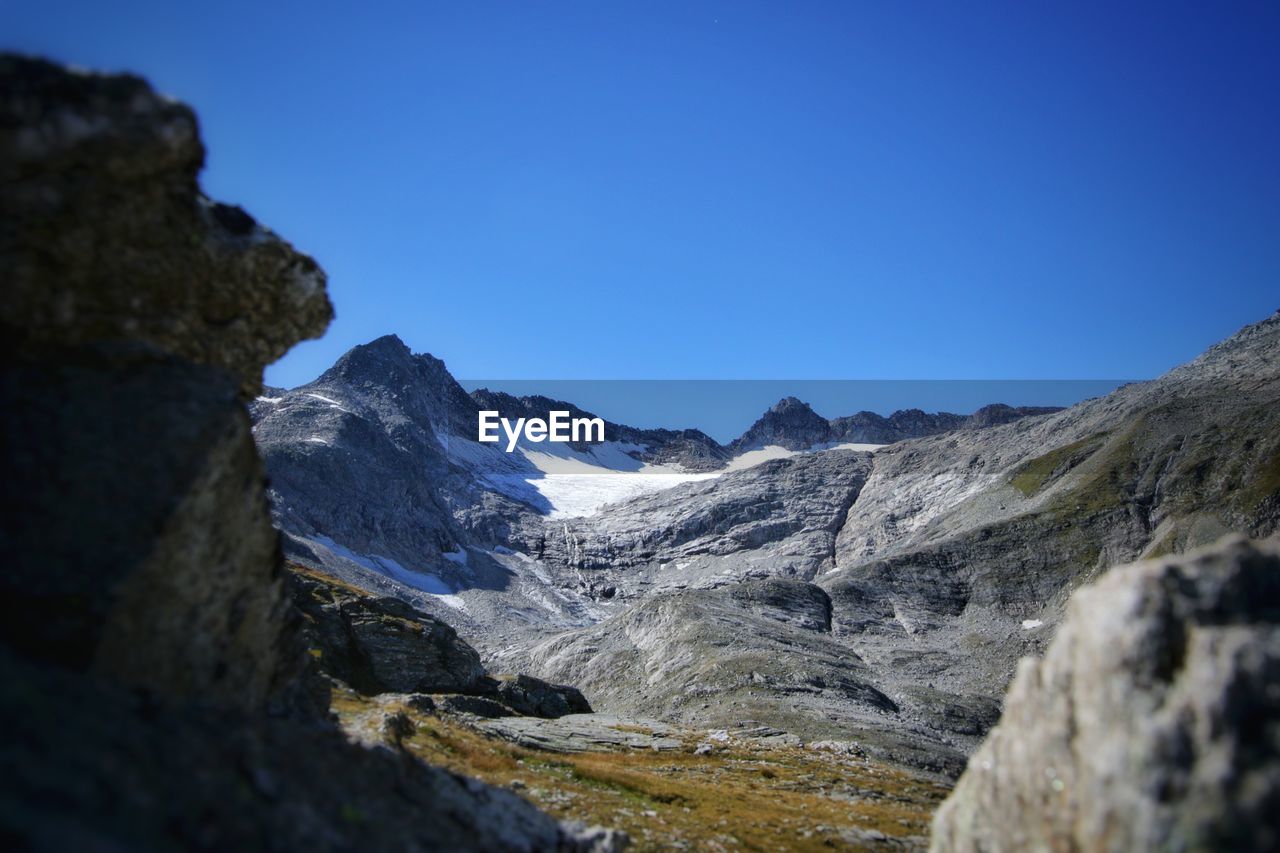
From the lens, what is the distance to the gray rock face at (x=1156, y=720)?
9.59 m

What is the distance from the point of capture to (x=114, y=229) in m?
13.4

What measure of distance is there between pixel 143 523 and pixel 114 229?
5138 mm

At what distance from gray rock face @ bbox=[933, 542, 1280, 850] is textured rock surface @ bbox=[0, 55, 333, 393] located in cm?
1530

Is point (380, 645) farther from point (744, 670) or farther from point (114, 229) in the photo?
point (744, 670)

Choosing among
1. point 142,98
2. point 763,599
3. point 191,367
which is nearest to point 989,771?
point 191,367

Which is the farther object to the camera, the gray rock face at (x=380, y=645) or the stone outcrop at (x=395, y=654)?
the gray rock face at (x=380, y=645)

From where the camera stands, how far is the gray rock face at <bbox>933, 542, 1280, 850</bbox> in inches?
377

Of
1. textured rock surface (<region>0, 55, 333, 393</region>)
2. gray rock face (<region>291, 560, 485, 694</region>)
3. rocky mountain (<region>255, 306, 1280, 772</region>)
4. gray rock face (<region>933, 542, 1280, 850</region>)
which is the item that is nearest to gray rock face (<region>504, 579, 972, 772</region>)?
rocky mountain (<region>255, 306, 1280, 772</region>)

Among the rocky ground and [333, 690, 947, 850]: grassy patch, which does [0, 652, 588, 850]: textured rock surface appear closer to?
the rocky ground

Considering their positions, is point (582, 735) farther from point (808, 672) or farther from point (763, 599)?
point (763, 599)

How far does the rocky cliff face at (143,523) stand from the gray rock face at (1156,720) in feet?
30.7

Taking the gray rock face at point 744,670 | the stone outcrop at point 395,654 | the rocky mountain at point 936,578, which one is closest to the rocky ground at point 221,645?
the stone outcrop at point 395,654

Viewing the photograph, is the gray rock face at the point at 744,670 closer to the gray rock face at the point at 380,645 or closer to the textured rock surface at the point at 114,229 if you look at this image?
the gray rock face at the point at 380,645

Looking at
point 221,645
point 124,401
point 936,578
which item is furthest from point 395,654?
point 936,578
